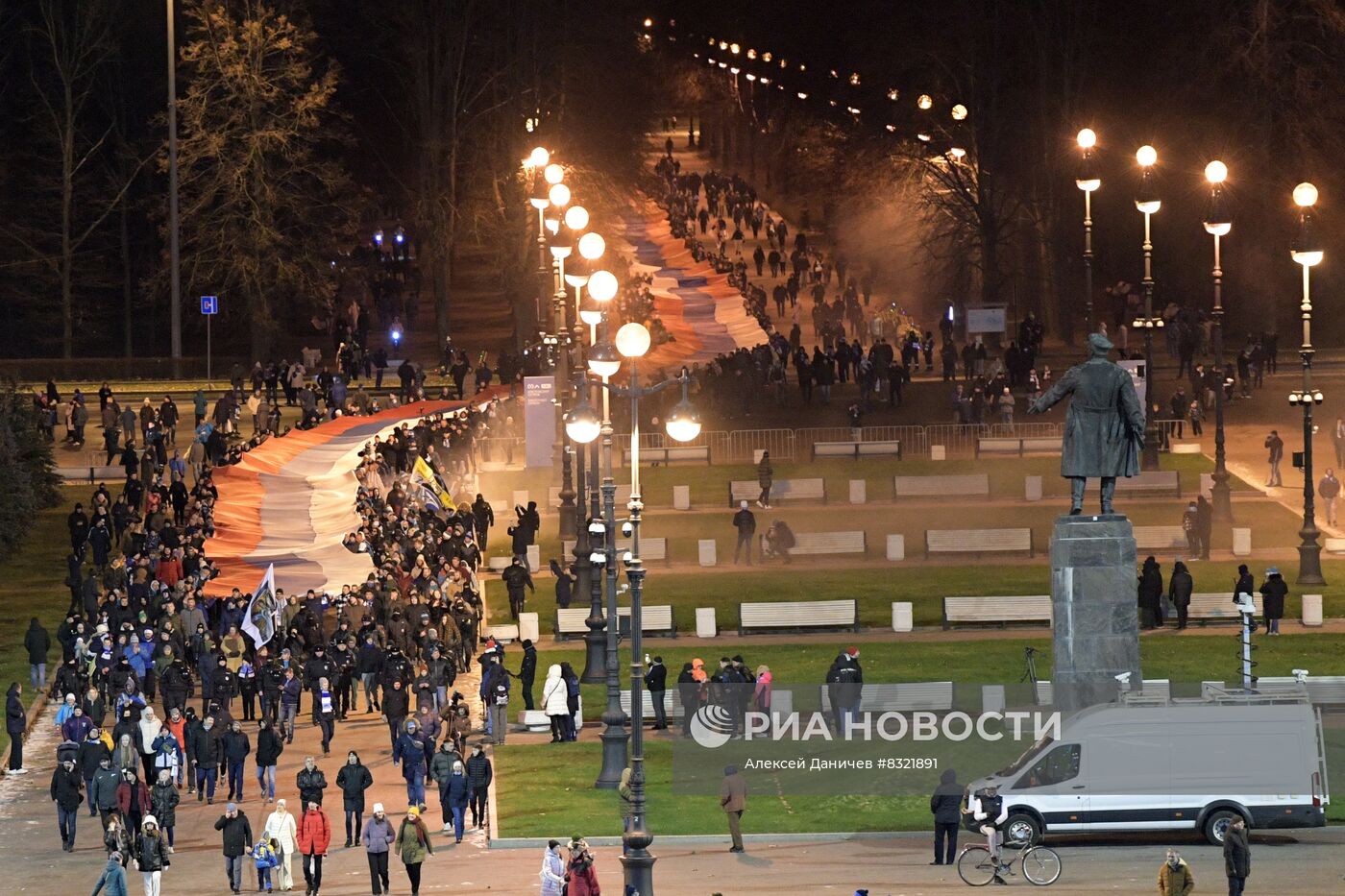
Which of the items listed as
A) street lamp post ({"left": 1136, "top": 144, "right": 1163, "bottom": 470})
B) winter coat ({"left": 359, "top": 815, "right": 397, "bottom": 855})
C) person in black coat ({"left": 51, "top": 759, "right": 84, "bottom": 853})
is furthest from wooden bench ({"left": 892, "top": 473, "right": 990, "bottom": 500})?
winter coat ({"left": 359, "top": 815, "right": 397, "bottom": 855})

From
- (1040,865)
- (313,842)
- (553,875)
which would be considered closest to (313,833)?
(313,842)

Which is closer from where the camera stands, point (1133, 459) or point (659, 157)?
point (1133, 459)

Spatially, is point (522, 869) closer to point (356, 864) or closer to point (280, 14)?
point (356, 864)

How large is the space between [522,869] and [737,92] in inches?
3954

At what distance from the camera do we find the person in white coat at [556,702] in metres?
35.2

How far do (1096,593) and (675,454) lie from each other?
30.6 meters

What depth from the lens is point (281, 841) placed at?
27766 millimetres

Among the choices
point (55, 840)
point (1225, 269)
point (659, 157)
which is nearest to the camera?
point (55, 840)

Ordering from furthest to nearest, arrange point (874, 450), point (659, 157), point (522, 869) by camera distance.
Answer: point (659, 157) → point (874, 450) → point (522, 869)

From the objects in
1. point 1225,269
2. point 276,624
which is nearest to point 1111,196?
point 1225,269

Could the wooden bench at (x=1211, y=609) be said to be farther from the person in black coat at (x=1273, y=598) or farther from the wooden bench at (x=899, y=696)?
the wooden bench at (x=899, y=696)

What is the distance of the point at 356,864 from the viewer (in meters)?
29.2

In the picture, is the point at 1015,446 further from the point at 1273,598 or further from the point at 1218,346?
the point at 1273,598

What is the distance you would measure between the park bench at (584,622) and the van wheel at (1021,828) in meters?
15.3
